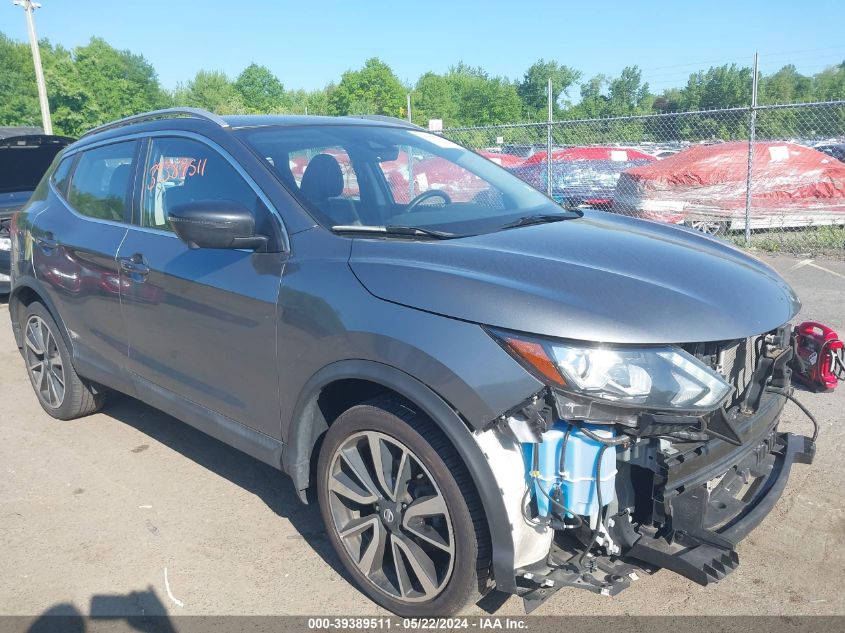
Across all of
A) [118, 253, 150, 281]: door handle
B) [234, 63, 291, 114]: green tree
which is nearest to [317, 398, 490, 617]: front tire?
[118, 253, 150, 281]: door handle

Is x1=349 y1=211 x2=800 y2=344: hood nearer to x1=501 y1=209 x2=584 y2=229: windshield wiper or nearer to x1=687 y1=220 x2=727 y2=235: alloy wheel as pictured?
x1=501 y1=209 x2=584 y2=229: windshield wiper

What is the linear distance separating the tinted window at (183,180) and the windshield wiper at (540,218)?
3.54ft

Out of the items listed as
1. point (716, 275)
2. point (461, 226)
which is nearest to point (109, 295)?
point (461, 226)

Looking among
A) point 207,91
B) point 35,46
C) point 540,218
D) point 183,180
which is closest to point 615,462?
point 540,218

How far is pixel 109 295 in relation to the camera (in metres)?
3.86

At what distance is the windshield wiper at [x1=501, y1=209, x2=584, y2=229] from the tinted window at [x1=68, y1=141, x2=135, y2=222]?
2074 millimetres

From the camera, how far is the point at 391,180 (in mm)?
3578

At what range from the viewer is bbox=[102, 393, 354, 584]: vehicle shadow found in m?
3.41

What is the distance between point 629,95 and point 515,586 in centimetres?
5970

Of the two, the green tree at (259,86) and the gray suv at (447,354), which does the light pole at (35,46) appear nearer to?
the gray suv at (447,354)

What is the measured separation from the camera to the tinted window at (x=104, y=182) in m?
3.96

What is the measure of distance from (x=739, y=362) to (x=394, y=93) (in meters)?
68.1

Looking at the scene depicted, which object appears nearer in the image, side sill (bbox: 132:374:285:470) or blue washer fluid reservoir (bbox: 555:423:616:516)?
blue washer fluid reservoir (bbox: 555:423:616:516)

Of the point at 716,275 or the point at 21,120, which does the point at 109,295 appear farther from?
the point at 21,120
